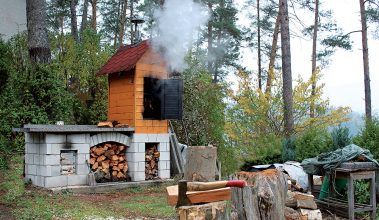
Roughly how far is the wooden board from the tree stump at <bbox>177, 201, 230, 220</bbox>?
4cm

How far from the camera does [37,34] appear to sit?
12812 mm

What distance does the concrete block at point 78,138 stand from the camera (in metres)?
9.71

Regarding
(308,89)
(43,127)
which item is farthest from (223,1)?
(43,127)

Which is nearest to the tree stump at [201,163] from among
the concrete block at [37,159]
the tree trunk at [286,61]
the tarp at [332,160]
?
the tarp at [332,160]

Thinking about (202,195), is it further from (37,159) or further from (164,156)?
(164,156)

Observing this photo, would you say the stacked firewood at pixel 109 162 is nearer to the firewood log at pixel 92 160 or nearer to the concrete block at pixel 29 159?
the firewood log at pixel 92 160

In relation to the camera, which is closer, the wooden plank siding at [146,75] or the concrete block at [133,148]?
the concrete block at [133,148]

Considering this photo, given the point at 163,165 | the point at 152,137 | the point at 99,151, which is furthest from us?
the point at 163,165

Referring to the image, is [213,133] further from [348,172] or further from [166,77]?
[348,172]

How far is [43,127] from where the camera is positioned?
363 inches

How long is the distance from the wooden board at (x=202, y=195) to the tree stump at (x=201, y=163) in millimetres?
281

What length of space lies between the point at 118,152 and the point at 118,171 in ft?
1.52

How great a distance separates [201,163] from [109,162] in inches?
287

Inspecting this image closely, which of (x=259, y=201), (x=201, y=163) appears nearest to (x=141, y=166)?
(x=259, y=201)
